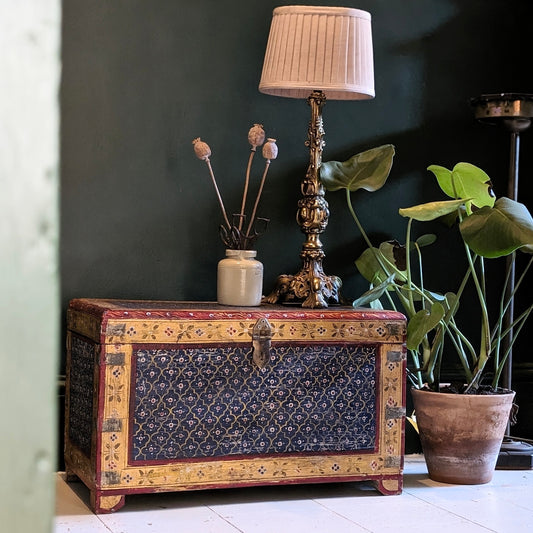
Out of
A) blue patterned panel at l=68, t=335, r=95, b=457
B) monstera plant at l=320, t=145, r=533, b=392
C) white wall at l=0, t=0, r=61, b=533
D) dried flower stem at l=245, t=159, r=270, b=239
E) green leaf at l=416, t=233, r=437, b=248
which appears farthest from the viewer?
green leaf at l=416, t=233, r=437, b=248

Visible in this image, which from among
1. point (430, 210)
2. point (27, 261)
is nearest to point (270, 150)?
point (430, 210)

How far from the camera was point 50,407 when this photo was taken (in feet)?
1.32

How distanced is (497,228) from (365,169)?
60cm

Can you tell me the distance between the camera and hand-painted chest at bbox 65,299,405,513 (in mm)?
2893

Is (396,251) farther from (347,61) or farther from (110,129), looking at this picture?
(110,129)

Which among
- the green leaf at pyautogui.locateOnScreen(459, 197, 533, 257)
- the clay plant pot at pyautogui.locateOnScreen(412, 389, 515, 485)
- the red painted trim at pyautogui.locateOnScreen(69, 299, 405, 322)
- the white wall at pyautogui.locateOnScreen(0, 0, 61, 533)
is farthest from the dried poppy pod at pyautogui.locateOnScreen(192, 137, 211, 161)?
the white wall at pyautogui.locateOnScreen(0, 0, 61, 533)

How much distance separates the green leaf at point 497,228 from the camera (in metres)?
3.09

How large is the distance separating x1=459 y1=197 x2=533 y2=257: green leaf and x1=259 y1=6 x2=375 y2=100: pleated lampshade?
649 millimetres

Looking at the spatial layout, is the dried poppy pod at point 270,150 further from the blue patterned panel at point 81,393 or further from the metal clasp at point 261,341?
the blue patterned panel at point 81,393

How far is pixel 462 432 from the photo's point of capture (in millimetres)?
3357

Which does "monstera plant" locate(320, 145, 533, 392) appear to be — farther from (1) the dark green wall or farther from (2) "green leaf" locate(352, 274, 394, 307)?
(1) the dark green wall

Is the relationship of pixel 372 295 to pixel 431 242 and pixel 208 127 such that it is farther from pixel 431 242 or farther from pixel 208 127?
pixel 208 127

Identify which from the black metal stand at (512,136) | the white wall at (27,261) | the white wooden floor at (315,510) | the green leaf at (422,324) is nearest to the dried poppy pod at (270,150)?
the green leaf at (422,324)

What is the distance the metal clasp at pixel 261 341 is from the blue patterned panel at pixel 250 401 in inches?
1.1
